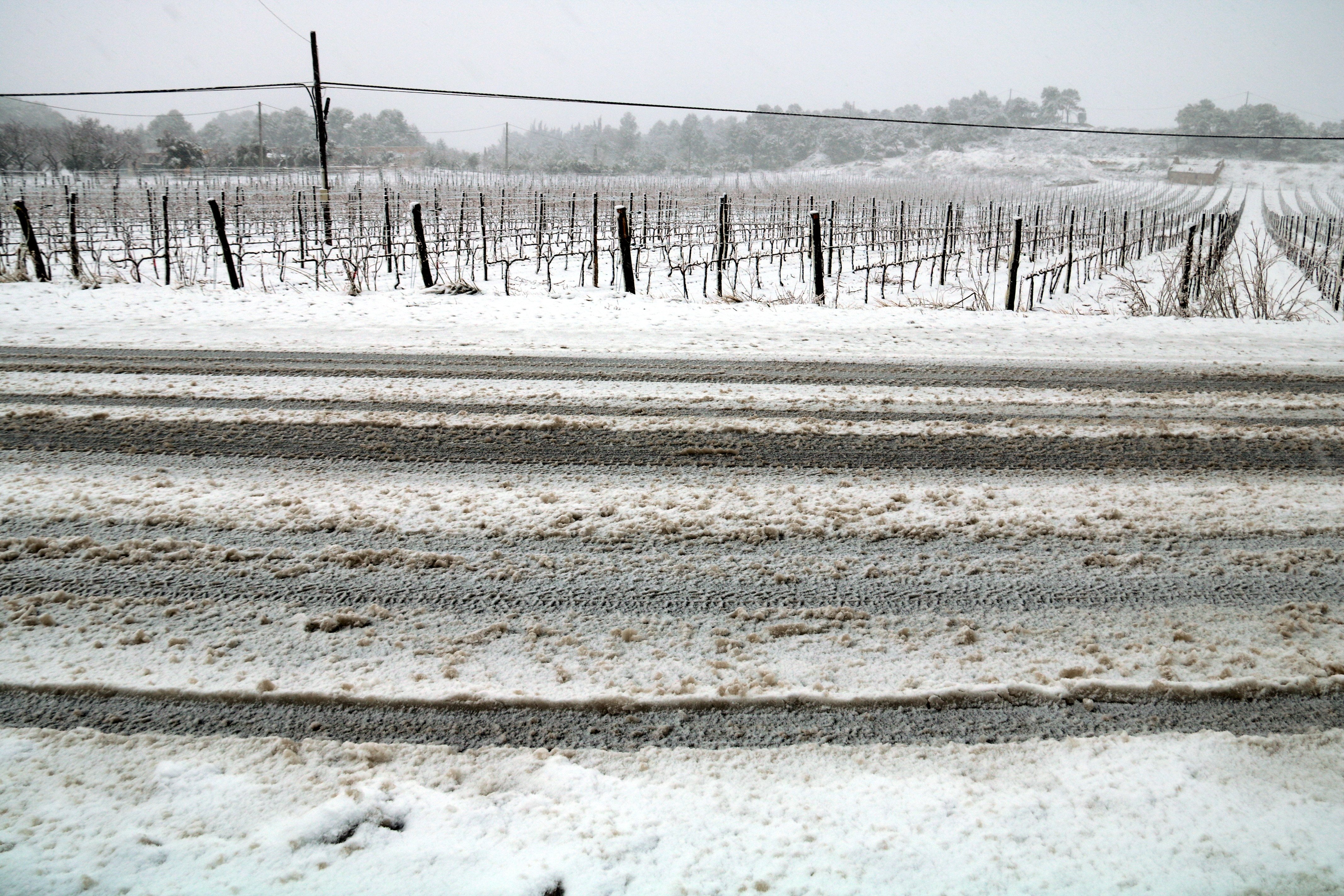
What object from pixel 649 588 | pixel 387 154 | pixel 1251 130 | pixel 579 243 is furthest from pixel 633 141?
pixel 649 588

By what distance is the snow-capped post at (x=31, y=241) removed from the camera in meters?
11.2

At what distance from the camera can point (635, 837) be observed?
1569 millimetres

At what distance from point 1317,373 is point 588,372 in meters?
5.25

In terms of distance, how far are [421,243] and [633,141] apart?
160 meters

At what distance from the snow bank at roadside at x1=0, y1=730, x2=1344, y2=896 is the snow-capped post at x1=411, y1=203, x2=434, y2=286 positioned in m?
9.93

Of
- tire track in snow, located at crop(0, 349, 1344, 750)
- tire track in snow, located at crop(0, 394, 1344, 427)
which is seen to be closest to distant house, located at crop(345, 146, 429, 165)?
tire track in snow, located at crop(0, 394, 1344, 427)

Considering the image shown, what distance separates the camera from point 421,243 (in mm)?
11188

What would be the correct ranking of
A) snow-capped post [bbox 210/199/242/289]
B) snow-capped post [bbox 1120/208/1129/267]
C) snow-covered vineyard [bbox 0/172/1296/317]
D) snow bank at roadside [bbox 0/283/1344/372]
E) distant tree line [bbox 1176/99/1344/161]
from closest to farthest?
snow bank at roadside [bbox 0/283/1344/372] < snow-capped post [bbox 210/199/242/289] < snow-covered vineyard [bbox 0/172/1296/317] < snow-capped post [bbox 1120/208/1129/267] < distant tree line [bbox 1176/99/1344/161]

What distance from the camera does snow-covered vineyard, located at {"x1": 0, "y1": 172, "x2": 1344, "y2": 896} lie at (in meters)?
1.56

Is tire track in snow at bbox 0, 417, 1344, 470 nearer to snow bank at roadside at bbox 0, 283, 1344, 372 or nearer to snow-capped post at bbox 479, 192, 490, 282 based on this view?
snow bank at roadside at bbox 0, 283, 1344, 372

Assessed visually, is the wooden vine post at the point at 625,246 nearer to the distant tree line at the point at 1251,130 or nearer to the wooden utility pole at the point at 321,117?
the wooden utility pole at the point at 321,117

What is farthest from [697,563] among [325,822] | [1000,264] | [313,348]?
[1000,264]

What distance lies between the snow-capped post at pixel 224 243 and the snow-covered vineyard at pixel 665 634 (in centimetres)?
536

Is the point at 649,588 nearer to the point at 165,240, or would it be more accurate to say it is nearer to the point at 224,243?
the point at 224,243
